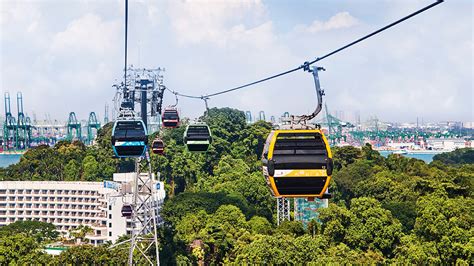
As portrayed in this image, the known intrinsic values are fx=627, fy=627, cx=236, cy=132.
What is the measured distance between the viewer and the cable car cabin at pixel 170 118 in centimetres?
3406

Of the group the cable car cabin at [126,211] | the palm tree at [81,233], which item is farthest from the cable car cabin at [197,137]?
the palm tree at [81,233]

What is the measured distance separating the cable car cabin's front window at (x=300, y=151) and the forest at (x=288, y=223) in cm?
1415

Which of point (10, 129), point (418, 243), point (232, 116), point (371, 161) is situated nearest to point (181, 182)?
point (232, 116)

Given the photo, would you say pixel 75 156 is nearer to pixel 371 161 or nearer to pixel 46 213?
pixel 46 213

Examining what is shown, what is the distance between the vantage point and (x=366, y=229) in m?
32.3

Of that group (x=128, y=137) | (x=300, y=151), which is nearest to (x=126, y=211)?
(x=128, y=137)

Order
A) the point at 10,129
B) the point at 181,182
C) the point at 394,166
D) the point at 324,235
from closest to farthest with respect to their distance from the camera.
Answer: the point at 324,235, the point at 394,166, the point at 181,182, the point at 10,129

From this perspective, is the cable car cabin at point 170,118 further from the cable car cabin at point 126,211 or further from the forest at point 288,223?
the forest at point 288,223

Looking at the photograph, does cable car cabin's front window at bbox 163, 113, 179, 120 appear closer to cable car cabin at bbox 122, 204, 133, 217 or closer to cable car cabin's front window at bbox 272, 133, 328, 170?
cable car cabin at bbox 122, 204, 133, 217

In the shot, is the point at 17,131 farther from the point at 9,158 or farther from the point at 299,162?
the point at 299,162

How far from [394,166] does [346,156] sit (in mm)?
5183

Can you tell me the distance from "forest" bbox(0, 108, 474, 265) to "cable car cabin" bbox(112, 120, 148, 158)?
915cm

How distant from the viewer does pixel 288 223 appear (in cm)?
3469

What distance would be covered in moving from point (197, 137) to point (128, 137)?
499 centimetres
